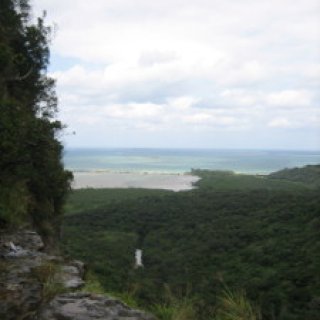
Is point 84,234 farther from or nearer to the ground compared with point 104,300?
nearer to the ground

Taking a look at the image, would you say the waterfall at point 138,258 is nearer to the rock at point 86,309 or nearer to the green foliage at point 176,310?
the rock at point 86,309

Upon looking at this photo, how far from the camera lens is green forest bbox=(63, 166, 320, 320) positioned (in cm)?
4285

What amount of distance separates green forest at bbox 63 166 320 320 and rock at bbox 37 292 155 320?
15836mm

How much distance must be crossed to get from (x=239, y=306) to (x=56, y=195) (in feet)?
61.2

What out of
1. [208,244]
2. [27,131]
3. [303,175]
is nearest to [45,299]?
[27,131]

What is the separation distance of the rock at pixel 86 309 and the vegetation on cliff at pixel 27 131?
22.3ft

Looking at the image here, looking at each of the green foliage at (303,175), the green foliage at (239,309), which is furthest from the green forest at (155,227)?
the green foliage at (303,175)

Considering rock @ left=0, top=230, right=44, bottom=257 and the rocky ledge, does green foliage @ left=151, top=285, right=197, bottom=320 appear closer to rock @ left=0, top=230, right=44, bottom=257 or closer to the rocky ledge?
the rocky ledge

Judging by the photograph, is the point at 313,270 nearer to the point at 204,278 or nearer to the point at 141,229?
the point at 204,278

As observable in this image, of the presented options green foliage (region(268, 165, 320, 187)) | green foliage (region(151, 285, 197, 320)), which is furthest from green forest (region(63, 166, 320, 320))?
green foliage (region(268, 165, 320, 187))

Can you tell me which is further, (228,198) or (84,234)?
(228,198)

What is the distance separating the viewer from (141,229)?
90.2 meters

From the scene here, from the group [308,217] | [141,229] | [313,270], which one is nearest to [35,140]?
[313,270]

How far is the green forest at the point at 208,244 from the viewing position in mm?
42847
